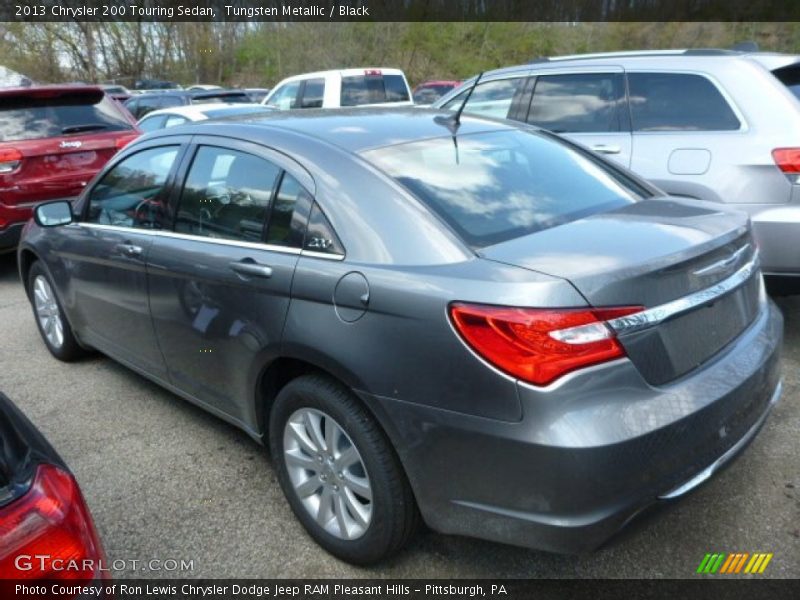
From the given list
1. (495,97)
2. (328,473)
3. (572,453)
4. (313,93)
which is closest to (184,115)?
(313,93)

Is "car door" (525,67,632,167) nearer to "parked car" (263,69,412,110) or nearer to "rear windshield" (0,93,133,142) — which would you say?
"rear windshield" (0,93,133,142)

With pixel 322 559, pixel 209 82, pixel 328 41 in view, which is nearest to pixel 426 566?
pixel 322 559

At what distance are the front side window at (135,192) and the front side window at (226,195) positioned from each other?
226 millimetres

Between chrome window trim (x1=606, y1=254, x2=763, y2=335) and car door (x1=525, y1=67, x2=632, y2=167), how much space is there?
8.23 feet

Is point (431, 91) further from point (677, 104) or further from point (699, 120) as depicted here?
point (699, 120)

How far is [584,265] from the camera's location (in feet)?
6.49

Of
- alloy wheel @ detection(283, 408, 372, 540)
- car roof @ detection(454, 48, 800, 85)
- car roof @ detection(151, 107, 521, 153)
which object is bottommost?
alloy wheel @ detection(283, 408, 372, 540)

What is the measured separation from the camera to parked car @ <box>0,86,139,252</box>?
6102 millimetres

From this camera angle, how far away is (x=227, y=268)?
2689mm

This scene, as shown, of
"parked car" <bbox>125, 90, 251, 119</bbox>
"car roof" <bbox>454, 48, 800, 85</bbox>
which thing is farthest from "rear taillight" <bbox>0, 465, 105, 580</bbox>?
"parked car" <bbox>125, 90, 251, 119</bbox>

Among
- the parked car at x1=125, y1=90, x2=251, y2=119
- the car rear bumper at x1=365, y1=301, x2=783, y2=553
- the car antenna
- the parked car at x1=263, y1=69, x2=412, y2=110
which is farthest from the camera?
the parked car at x1=125, y1=90, x2=251, y2=119

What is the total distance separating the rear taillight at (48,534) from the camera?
1.28m

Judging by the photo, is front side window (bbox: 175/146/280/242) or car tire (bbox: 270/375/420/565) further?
front side window (bbox: 175/146/280/242)

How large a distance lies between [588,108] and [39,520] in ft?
15.2
